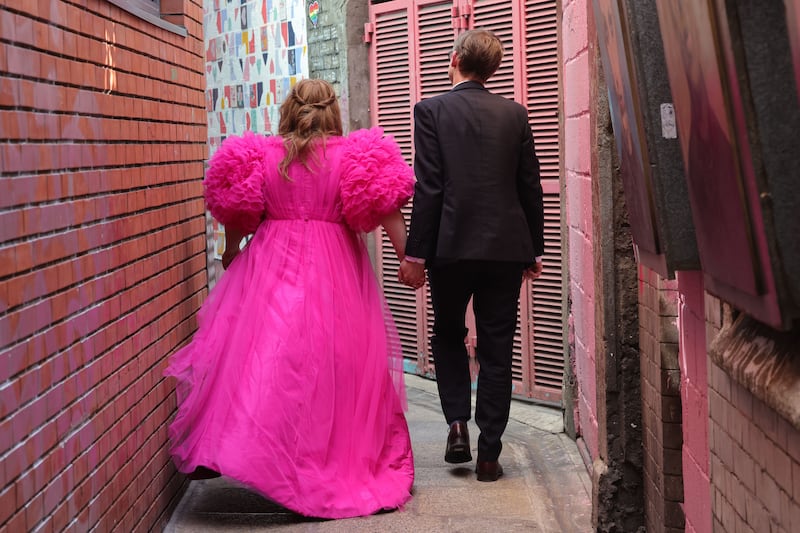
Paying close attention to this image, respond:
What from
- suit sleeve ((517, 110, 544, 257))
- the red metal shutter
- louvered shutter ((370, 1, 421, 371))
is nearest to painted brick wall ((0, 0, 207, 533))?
suit sleeve ((517, 110, 544, 257))

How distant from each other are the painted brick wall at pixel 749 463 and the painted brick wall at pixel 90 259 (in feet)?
5.24

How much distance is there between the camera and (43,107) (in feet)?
10.8

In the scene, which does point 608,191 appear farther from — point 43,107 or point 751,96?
point 751,96

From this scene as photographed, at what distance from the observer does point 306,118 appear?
17.4 ft

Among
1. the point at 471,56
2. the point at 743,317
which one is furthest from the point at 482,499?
the point at 743,317

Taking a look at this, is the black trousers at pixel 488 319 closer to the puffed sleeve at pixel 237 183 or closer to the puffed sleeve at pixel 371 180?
the puffed sleeve at pixel 371 180

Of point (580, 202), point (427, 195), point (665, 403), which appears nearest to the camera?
point (665, 403)

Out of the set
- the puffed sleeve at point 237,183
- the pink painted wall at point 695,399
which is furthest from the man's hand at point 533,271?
the pink painted wall at point 695,399

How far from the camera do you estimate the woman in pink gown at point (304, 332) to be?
16.1ft

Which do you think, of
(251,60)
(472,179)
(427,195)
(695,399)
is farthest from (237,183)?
(251,60)

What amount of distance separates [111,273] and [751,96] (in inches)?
103

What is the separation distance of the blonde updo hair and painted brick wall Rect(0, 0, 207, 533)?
0.43 meters

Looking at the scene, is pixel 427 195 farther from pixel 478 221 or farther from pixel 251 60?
pixel 251 60

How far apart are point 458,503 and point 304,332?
935 millimetres
